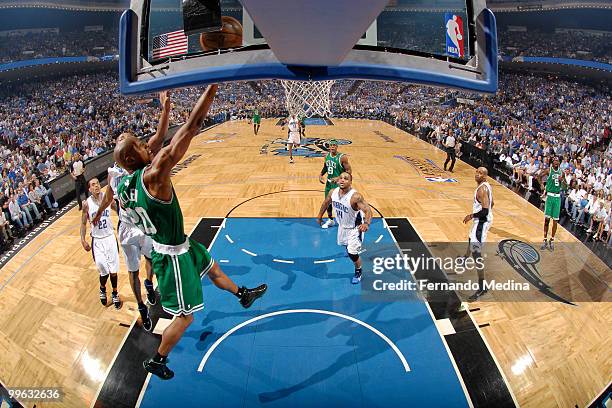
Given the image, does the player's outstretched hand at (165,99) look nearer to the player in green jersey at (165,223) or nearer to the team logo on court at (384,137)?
the player in green jersey at (165,223)

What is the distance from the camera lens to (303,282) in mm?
5754

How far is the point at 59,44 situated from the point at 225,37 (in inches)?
1174

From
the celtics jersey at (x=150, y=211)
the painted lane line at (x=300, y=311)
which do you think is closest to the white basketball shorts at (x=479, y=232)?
the painted lane line at (x=300, y=311)

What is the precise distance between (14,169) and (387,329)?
11.1 metres

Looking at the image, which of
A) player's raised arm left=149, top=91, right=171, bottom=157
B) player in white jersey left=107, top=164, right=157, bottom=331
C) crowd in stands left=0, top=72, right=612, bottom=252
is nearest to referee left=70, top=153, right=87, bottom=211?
crowd in stands left=0, top=72, right=612, bottom=252

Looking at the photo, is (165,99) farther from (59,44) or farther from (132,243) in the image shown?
(59,44)

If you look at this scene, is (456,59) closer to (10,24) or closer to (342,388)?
(342,388)

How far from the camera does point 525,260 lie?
6.60 meters

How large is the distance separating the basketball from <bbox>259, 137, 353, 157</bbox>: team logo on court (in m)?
12.6

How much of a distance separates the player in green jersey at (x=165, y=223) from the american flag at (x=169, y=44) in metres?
0.57

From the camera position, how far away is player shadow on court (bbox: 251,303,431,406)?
3.86 m

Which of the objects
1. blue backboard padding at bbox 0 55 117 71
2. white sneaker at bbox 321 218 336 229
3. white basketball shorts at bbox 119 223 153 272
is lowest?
white sneaker at bbox 321 218 336 229

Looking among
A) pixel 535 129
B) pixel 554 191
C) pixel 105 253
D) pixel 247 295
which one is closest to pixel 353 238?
pixel 247 295

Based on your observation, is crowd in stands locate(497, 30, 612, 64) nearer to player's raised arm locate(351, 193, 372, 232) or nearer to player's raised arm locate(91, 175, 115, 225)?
player's raised arm locate(351, 193, 372, 232)
